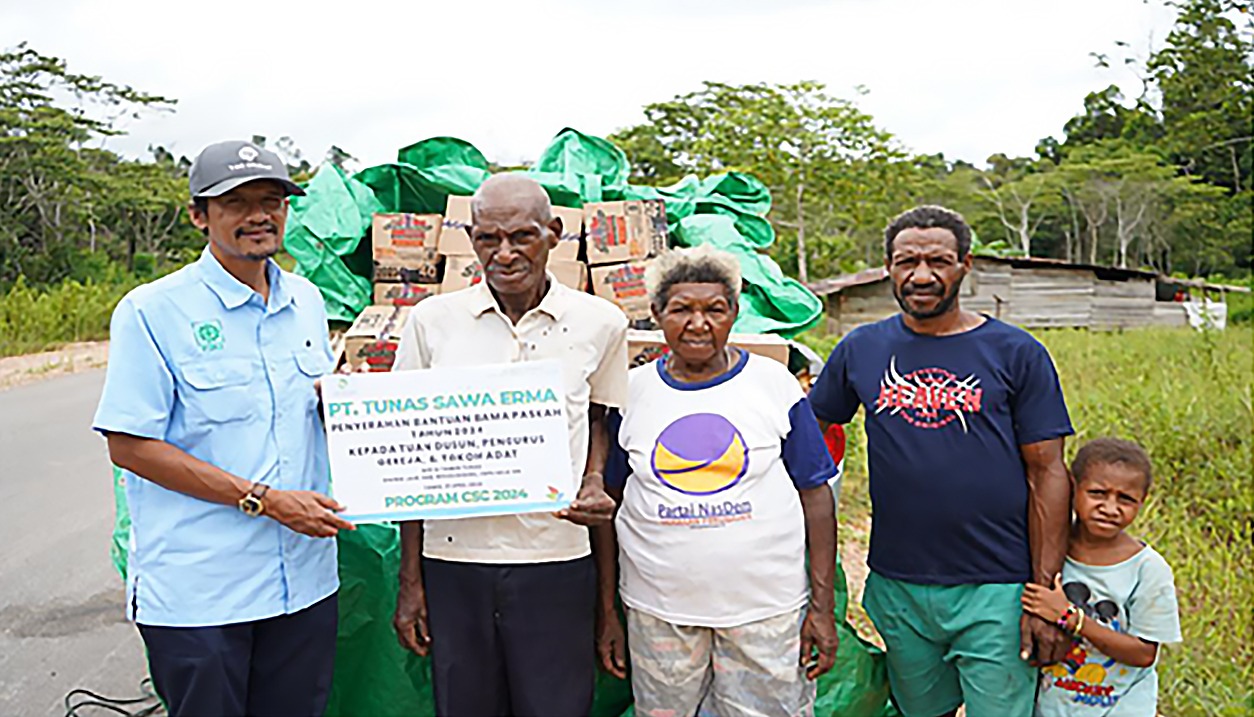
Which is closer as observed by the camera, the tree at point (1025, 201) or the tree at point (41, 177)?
the tree at point (41, 177)

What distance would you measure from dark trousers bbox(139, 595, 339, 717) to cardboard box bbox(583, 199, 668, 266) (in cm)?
195

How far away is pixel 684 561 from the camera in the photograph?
231cm

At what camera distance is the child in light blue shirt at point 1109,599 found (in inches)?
92.2

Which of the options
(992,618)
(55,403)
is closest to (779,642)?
(992,618)

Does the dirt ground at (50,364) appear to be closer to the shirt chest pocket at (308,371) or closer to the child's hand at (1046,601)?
the shirt chest pocket at (308,371)

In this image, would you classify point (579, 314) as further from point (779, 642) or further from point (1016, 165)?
point (1016, 165)

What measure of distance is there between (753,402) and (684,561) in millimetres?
405

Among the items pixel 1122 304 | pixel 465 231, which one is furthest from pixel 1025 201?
pixel 465 231

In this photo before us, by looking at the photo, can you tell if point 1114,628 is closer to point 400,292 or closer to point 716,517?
point 716,517

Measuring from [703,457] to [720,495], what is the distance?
96 mm

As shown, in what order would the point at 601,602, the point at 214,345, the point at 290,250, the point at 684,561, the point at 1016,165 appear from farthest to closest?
the point at 1016,165, the point at 290,250, the point at 601,602, the point at 684,561, the point at 214,345

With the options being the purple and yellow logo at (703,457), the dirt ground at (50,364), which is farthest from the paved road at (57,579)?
the dirt ground at (50,364)

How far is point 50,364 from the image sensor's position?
1465 cm

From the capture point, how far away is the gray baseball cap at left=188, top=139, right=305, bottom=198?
213cm
